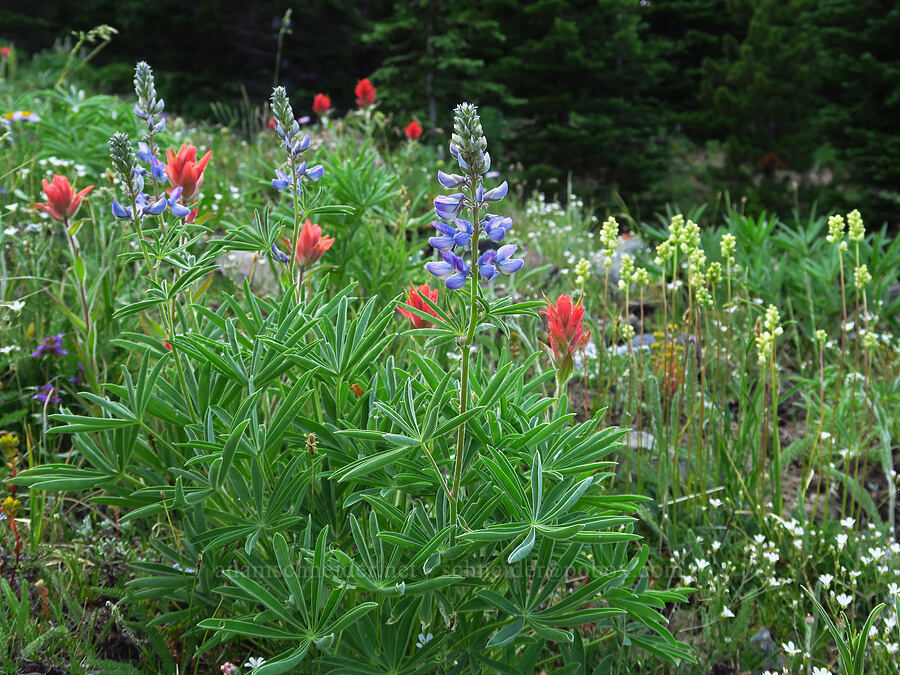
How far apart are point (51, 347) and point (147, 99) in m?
1.15

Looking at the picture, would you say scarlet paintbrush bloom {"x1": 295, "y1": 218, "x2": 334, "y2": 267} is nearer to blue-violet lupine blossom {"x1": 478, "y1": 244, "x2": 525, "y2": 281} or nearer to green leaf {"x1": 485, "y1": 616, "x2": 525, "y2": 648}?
blue-violet lupine blossom {"x1": 478, "y1": 244, "x2": 525, "y2": 281}

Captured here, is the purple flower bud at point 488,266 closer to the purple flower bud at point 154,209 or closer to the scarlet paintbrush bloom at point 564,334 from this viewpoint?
the scarlet paintbrush bloom at point 564,334

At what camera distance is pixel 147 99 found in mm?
1915

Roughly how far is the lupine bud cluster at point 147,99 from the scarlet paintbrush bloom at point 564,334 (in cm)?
112

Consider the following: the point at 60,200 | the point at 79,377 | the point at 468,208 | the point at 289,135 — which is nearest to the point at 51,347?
the point at 79,377

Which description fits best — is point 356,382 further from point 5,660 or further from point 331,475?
point 5,660

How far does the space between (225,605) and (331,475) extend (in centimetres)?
46

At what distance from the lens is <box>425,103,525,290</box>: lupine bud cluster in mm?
1204

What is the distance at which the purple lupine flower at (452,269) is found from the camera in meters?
1.26

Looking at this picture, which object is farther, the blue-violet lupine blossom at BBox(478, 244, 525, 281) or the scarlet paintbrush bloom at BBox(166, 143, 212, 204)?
the scarlet paintbrush bloom at BBox(166, 143, 212, 204)

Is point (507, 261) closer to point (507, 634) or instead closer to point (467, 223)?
point (467, 223)

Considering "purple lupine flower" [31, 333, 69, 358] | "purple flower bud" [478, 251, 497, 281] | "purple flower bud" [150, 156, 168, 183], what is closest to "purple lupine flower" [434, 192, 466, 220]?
"purple flower bud" [478, 251, 497, 281]

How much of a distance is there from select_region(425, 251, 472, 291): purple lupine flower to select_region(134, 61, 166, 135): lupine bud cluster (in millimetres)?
1012

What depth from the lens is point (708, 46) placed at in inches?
660
